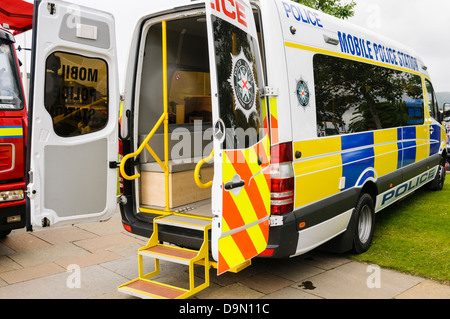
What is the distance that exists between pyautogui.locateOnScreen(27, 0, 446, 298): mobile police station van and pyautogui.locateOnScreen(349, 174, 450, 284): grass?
1.10 feet

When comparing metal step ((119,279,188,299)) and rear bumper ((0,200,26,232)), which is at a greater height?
rear bumper ((0,200,26,232))

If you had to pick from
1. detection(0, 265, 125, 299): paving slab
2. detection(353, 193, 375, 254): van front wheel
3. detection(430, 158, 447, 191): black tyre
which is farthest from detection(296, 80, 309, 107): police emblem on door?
detection(430, 158, 447, 191): black tyre

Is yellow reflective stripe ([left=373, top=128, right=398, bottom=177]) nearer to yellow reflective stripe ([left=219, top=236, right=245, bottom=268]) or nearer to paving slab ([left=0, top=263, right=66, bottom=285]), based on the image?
yellow reflective stripe ([left=219, top=236, right=245, bottom=268])

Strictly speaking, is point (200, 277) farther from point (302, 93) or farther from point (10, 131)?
point (10, 131)

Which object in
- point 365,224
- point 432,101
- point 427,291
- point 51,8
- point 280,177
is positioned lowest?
point 427,291

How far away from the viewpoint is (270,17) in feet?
11.5

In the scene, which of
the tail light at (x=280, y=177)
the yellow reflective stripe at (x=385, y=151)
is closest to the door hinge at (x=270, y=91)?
the tail light at (x=280, y=177)

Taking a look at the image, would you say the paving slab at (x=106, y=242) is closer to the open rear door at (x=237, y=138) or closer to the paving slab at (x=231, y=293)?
the paving slab at (x=231, y=293)

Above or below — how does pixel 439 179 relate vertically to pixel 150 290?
above

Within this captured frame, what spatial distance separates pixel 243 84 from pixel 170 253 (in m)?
1.54

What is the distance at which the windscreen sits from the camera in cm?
491

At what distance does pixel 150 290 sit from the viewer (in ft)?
11.6

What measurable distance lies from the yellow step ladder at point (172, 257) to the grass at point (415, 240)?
2.00 m

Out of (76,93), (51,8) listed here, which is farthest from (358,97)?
Result: (51,8)
